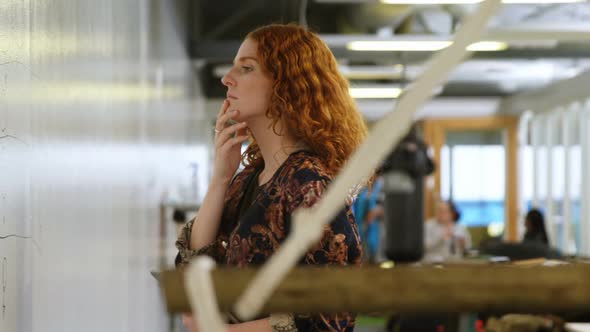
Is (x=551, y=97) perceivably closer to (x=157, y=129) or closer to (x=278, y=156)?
(x=157, y=129)

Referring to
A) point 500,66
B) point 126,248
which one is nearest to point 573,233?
point 500,66

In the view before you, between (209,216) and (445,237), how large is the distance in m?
8.56

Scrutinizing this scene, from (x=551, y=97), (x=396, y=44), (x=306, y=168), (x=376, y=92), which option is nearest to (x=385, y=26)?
(x=396, y=44)

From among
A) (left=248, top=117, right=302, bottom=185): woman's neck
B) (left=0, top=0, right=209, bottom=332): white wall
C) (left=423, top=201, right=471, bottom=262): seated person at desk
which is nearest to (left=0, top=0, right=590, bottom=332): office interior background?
(left=0, top=0, right=209, bottom=332): white wall

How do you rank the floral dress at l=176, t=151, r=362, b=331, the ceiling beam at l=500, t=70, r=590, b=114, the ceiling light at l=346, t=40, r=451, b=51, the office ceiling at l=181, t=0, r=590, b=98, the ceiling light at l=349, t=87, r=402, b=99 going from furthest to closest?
the ceiling beam at l=500, t=70, r=590, b=114 < the ceiling light at l=349, t=87, r=402, b=99 < the office ceiling at l=181, t=0, r=590, b=98 < the ceiling light at l=346, t=40, r=451, b=51 < the floral dress at l=176, t=151, r=362, b=331

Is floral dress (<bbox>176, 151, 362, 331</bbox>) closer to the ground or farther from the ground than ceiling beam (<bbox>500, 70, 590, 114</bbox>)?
closer to the ground

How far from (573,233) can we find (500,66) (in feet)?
8.63

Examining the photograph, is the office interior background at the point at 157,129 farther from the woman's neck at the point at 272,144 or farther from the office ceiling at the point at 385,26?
the woman's neck at the point at 272,144

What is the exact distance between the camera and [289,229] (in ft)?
4.95

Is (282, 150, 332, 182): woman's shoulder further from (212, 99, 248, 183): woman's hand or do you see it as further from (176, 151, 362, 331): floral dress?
(212, 99, 248, 183): woman's hand

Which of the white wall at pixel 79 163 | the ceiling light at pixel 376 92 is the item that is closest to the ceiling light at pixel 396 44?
the white wall at pixel 79 163

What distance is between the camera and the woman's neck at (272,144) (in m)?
1.60

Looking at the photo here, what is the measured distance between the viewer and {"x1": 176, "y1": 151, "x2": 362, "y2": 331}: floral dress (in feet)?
4.67

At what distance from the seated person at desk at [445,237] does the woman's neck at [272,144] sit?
24.7 feet
